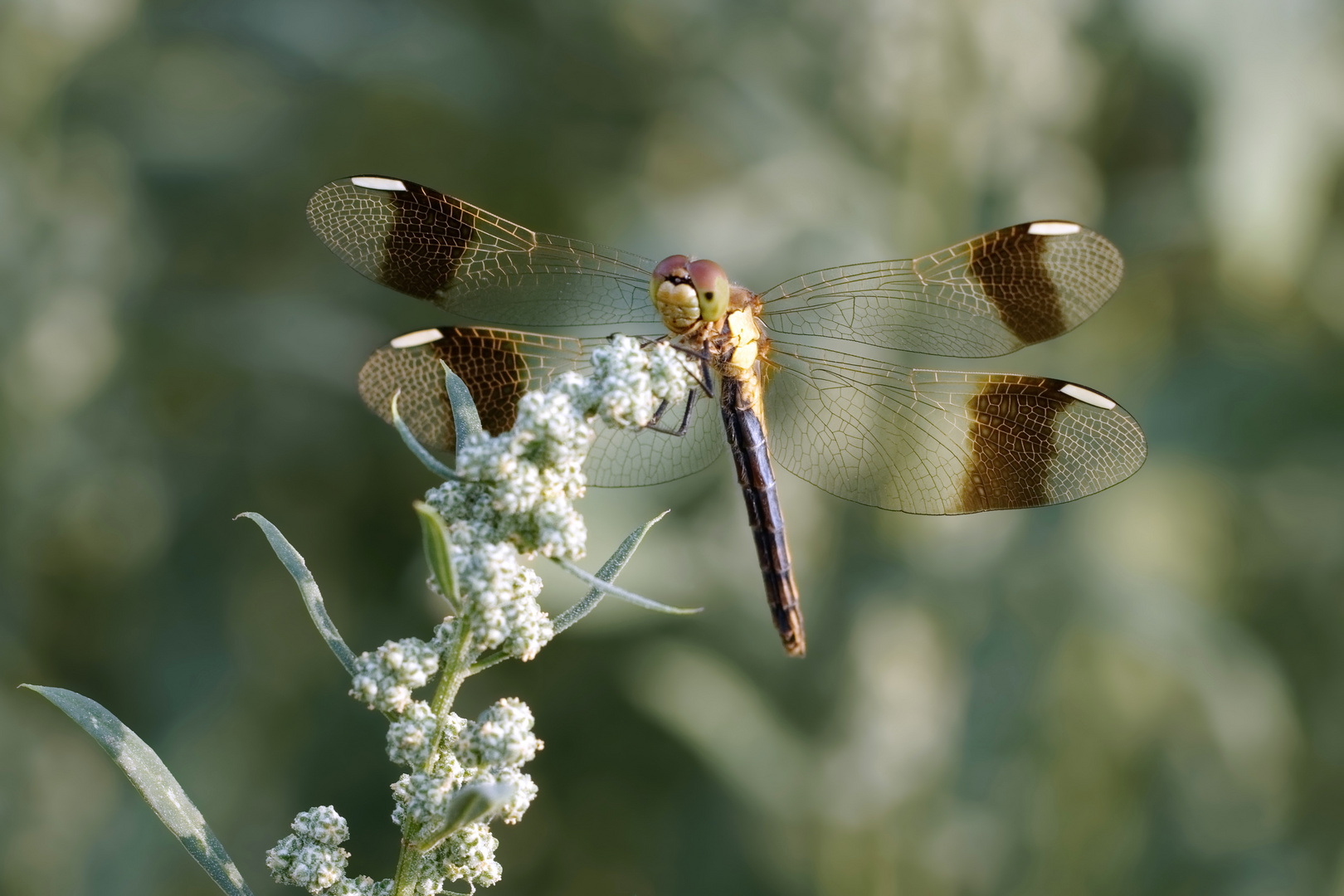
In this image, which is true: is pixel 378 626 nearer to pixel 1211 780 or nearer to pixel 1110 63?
pixel 1211 780

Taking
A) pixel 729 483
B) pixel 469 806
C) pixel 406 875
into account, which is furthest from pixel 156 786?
pixel 729 483

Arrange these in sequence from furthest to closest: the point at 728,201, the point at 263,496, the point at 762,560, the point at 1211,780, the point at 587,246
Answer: the point at 263,496, the point at 728,201, the point at 1211,780, the point at 587,246, the point at 762,560

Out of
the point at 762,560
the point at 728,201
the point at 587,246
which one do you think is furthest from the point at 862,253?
the point at 762,560

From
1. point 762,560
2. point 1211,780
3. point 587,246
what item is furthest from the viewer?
point 1211,780

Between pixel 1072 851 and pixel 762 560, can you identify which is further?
pixel 1072 851

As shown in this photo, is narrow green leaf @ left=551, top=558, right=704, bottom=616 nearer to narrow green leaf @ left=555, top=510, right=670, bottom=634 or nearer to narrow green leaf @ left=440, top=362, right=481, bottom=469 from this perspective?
narrow green leaf @ left=555, top=510, right=670, bottom=634

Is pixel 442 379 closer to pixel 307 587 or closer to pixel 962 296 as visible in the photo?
pixel 307 587

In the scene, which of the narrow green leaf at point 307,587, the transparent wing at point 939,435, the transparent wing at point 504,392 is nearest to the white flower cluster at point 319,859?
the narrow green leaf at point 307,587
